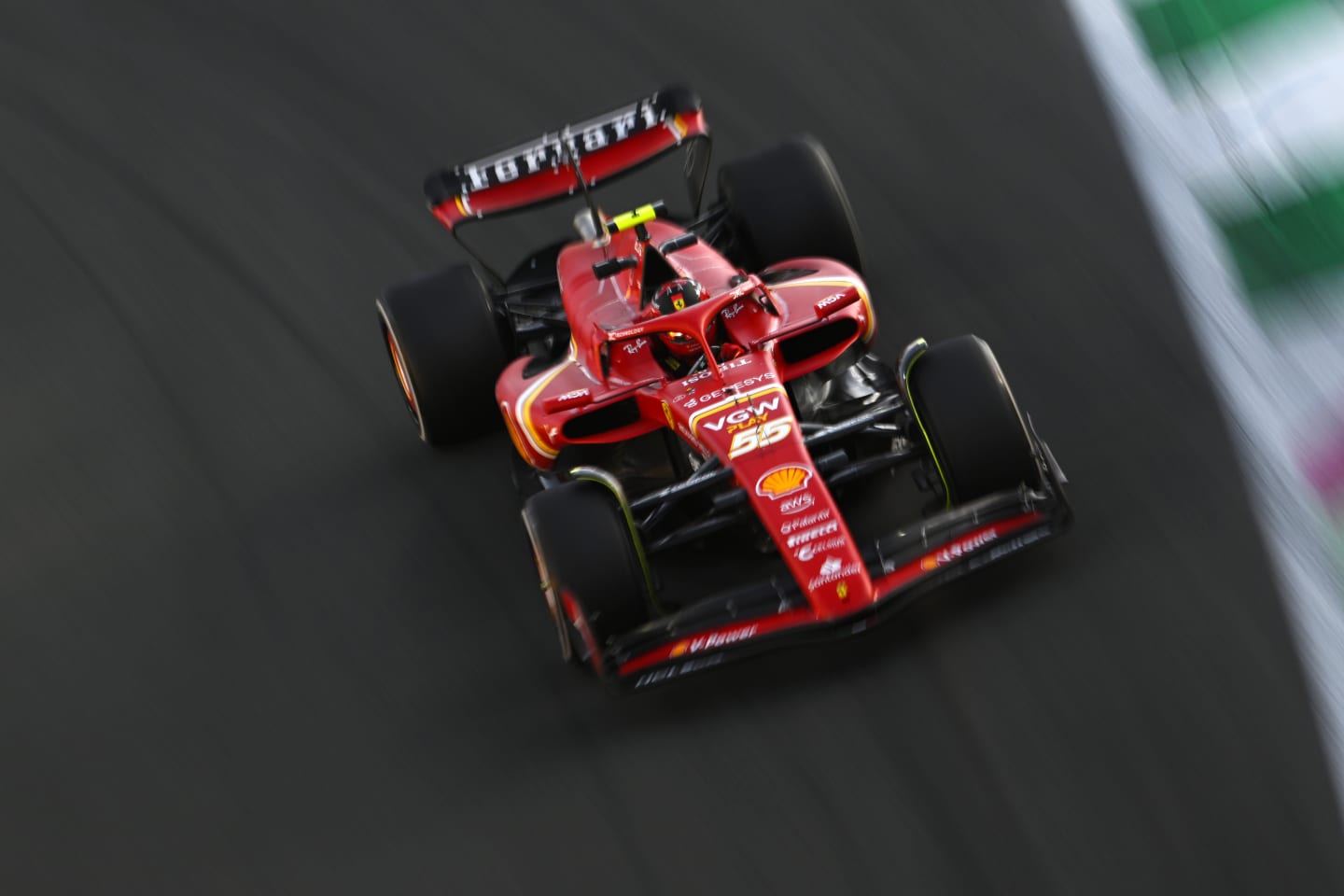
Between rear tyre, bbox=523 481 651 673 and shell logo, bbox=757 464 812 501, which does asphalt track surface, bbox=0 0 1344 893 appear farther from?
shell logo, bbox=757 464 812 501

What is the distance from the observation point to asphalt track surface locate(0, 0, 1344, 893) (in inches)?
193

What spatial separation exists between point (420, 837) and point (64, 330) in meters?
4.29

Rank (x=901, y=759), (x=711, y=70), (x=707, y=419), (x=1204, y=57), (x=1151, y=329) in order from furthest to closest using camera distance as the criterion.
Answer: (x=711, y=70) → (x=1204, y=57) → (x=1151, y=329) → (x=707, y=419) → (x=901, y=759)

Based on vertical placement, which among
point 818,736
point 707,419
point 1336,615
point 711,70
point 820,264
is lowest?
point 1336,615

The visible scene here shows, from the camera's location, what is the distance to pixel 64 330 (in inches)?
324

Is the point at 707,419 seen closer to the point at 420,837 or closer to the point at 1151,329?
the point at 420,837

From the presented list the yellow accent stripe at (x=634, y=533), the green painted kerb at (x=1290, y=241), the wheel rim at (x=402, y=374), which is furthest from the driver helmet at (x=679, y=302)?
the green painted kerb at (x=1290, y=241)

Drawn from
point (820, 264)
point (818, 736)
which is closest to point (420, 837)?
point (818, 736)

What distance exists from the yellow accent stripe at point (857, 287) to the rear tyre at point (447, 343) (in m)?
1.29

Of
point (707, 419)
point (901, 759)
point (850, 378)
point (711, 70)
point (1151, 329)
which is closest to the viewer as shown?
point (901, 759)

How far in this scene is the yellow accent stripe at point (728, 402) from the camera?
5.44m

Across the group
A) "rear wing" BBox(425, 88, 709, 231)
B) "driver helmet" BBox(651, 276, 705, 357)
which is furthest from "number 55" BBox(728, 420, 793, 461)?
"rear wing" BBox(425, 88, 709, 231)

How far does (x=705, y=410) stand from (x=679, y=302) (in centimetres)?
55

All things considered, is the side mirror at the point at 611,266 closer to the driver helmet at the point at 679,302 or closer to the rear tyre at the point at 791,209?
the driver helmet at the point at 679,302
